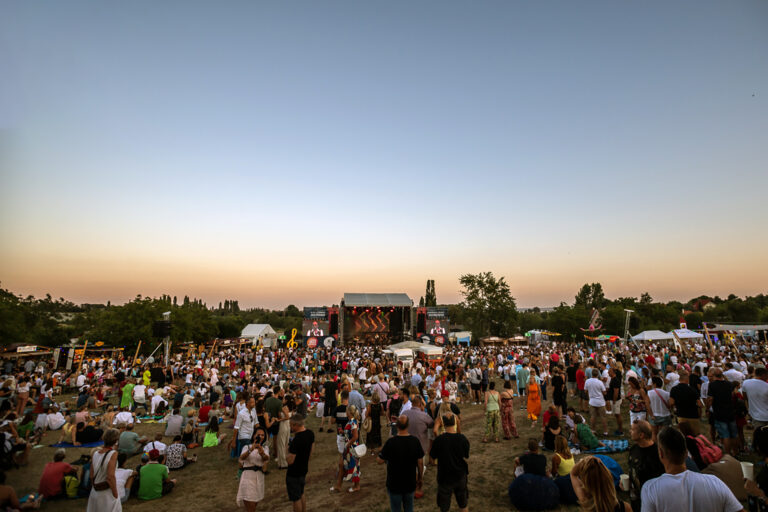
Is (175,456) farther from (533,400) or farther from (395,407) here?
(533,400)


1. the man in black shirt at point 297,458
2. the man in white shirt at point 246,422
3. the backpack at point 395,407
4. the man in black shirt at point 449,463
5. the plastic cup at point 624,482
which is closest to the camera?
the man in black shirt at point 449,463

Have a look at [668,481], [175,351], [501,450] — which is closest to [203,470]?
[501,450]

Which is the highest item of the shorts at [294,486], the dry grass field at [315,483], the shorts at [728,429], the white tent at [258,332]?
the shorts at [728,429]

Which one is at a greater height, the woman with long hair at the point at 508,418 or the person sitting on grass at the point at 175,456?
the woman with long hair at the point at 508,418

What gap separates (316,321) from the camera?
40.9 m

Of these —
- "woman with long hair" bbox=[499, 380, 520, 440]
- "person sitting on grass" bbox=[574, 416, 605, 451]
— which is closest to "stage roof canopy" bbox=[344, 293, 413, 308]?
"woman with long hair" bbox=[499, 380, 520, 440]

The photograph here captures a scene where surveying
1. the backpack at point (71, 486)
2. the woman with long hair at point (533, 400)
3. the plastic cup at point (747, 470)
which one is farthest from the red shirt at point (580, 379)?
the backpack at point (71, 486)

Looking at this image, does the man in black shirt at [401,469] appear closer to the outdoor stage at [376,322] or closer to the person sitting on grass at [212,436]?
the person sitting on grass at [212,436]

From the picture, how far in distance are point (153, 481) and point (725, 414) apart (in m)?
10.3

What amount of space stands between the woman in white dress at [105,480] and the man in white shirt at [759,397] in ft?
31.8

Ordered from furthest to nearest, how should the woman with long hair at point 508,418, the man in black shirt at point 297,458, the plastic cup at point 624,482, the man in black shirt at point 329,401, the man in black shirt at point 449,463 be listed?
the man in black shirt at point 329,401 → the woman with long hair at point 508,418 → the plastic cup at point 624,482 → the man in black shirt at point 297,458 → the man in black shirt at point 449,463

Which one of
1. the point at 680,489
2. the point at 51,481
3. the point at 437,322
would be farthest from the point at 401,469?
the point at 437,322

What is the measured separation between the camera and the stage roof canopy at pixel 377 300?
139 ft

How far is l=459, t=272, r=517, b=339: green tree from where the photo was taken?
57.7 m
